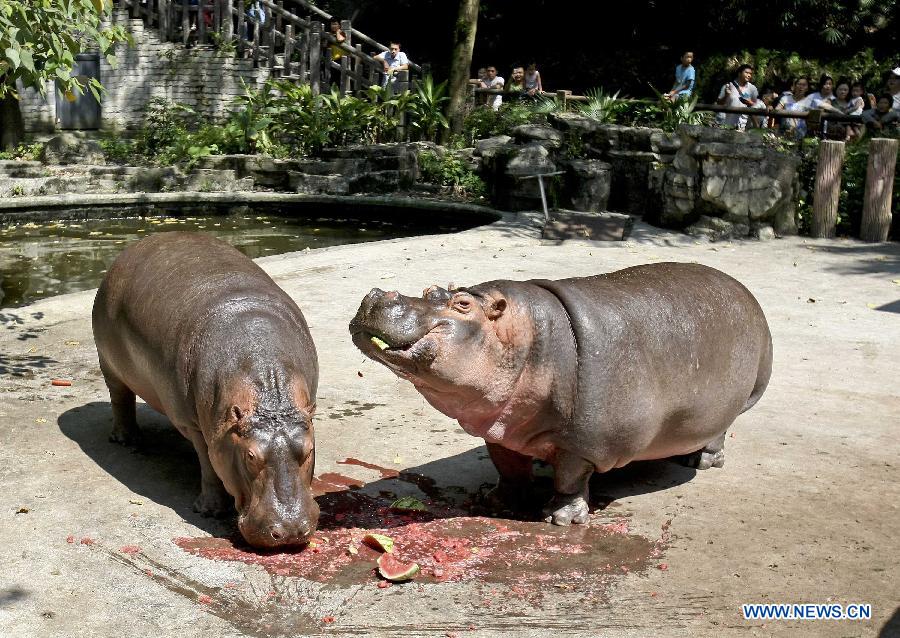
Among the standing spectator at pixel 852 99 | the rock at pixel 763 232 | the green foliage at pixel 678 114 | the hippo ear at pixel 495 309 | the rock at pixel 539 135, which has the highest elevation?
the standing spectator at pixel 852 99

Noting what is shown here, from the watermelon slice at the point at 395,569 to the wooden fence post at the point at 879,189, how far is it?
1158 centimetres

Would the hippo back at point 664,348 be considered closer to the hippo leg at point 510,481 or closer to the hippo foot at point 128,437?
the hippo leg at point 510,481

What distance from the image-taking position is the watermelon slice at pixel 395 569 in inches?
204

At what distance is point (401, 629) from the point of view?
4.79 meters

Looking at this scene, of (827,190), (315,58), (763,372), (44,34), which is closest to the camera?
(763,372)

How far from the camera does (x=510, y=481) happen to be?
243 inches

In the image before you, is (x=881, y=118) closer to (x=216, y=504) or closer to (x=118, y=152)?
(x=118, y=152)

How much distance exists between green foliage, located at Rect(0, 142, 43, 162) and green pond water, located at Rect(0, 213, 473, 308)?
3579 mm

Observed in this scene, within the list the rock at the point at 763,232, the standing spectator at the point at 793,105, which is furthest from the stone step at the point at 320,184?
the standing spectator at the point at 793,105

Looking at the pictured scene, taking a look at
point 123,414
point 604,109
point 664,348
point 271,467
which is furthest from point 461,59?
point 271,467

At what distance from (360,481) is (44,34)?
4343 mm

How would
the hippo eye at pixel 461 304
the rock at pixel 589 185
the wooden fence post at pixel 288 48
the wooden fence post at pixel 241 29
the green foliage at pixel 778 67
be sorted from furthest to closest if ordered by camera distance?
1. the green foliage at pixel 778 67
2. the wooden fence post at pixel 241 29
3. the wooden fence post at pixel 288 48
4. the rock at pixel 589 185
5. the hippo eye at pixel 461 304

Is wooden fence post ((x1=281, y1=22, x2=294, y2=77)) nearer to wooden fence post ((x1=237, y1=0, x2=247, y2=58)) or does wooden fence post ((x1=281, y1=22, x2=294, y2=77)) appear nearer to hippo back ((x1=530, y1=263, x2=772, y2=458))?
wooden fence post ((x1=237, y1=0, x2=247, y2=58))

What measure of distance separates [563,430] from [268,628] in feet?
5.92
